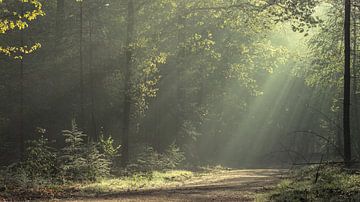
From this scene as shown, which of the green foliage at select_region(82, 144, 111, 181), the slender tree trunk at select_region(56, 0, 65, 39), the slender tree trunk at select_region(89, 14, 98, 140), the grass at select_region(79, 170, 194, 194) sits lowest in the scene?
the grass at select_region(79, 170, 194, 194)

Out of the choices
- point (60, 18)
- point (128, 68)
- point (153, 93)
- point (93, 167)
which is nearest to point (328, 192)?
point (93, 167)

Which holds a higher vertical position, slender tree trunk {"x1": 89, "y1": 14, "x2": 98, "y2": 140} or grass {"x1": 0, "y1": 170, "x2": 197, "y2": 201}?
slender tree trunk {"x1": 89, "y1": 14, "x2": 98, "y2": 140}

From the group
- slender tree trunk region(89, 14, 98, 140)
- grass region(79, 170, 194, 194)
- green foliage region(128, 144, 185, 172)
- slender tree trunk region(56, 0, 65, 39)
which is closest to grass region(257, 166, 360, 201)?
Answer: grass region(79, 170, 194, 194)

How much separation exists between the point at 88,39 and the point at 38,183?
2134 cm

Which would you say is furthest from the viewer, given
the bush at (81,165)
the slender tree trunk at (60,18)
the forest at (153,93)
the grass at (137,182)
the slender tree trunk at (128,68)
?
the slender tree trunk at (60,18)

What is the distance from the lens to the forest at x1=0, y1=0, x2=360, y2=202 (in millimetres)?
16547

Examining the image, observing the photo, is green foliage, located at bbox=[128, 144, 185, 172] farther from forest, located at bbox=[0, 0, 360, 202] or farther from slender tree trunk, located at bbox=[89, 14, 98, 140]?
slender tree trunk, located at bbox=[89, 14, 98, 140]

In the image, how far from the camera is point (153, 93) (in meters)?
27.3

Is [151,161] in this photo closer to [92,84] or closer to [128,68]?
[128,68]

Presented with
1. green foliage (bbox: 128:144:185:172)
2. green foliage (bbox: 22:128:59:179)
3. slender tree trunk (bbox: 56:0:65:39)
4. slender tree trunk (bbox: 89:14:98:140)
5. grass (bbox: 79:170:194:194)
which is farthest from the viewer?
slender tree trunk (bbox: 56:0:65:39)

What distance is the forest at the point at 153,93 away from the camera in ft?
54.3

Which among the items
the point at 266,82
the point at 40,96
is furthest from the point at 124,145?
the point at 266,82

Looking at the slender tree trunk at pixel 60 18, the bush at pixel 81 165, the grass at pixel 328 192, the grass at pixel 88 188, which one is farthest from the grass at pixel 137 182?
the slender tree trunk at pixel 60 18

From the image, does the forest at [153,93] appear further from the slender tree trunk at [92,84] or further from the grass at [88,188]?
the slender tree trunk at [92,84]
